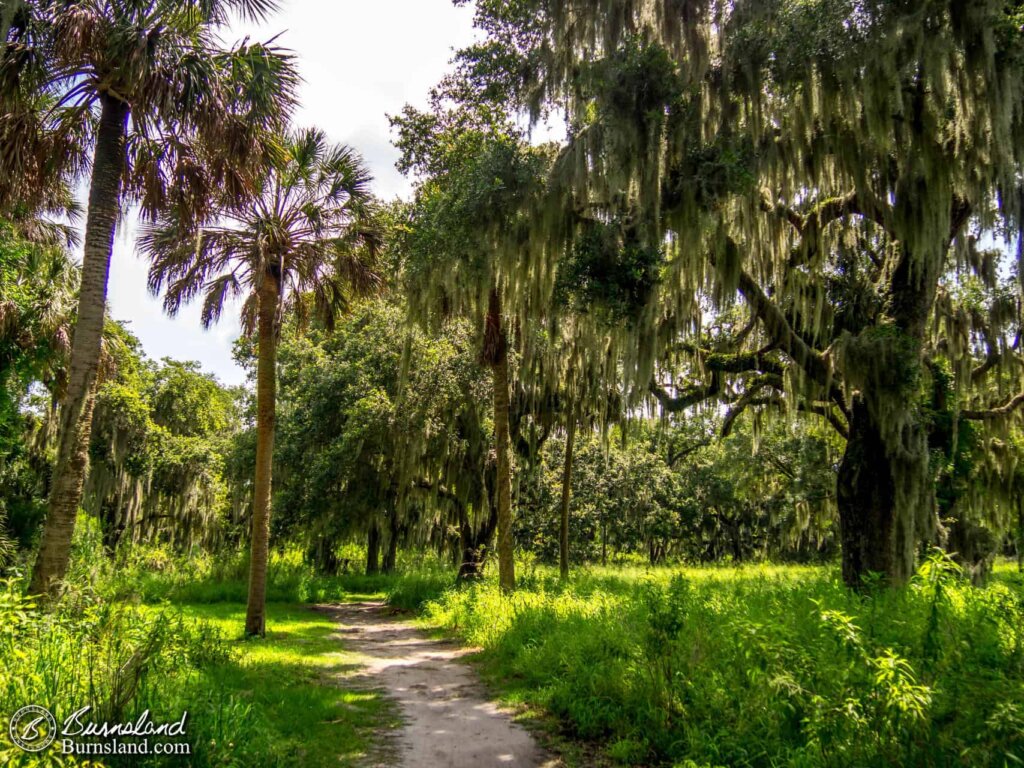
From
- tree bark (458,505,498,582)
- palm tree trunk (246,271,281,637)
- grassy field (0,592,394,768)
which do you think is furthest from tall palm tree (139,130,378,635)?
tree bark (458,505,498,582)

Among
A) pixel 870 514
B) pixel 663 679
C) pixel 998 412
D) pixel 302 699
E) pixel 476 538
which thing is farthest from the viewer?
pixel 476 538

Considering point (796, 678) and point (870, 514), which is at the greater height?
point (870, 514)

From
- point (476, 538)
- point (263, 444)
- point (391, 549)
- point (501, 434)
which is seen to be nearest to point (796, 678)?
point (501, 434)

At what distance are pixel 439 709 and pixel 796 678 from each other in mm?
3786

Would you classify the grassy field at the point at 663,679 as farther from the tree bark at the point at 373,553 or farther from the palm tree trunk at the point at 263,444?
the tree bark at the point at 373,553

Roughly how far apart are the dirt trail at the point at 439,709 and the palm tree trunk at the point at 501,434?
1.81m

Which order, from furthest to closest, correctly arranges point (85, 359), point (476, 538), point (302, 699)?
1. point (476, 538)
2. point (85, 359)
3. point (302, 699)

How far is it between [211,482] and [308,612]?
909 cm

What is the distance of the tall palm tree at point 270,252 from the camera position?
9.90 m

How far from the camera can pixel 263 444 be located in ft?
33.4

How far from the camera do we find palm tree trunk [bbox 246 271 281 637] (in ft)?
32.7

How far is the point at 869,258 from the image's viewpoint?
10.9 metres

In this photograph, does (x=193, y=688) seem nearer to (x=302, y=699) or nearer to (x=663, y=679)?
(x=302, y=699)

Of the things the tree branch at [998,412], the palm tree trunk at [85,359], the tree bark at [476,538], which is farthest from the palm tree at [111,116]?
the tree branch at [998,412]
